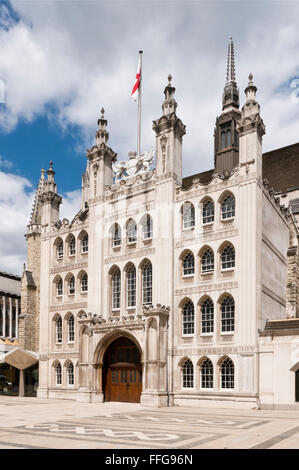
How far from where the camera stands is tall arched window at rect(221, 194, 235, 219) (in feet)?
111

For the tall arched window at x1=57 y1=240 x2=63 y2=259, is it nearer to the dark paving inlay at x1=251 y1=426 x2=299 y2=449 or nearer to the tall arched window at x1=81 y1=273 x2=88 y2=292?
the tall arched window at x1=81 y1=273 x2=88 y2=292

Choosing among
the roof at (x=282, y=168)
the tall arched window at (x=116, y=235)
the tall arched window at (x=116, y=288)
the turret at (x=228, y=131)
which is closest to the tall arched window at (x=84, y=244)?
the tall arched window at (x=116, y=235)

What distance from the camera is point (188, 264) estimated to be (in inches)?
1394

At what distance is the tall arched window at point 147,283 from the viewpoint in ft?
120

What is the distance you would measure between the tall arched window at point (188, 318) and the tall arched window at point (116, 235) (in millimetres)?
7787

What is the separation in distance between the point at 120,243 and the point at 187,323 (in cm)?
848

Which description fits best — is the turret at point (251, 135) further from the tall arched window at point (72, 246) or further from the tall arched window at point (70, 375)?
the tall arched window at point (70, 375)

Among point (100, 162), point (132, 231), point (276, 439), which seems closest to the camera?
point (276, 439)

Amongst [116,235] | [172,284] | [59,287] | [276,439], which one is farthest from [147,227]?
[276,439]

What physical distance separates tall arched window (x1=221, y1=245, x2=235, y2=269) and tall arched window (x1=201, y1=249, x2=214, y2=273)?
0.86 m

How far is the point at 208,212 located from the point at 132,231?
21.2ft

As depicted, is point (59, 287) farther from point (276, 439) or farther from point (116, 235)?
point (276, 439)

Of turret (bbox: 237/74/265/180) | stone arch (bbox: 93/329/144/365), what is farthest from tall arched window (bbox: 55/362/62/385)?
turret (bbox: 237/74/265/180)
